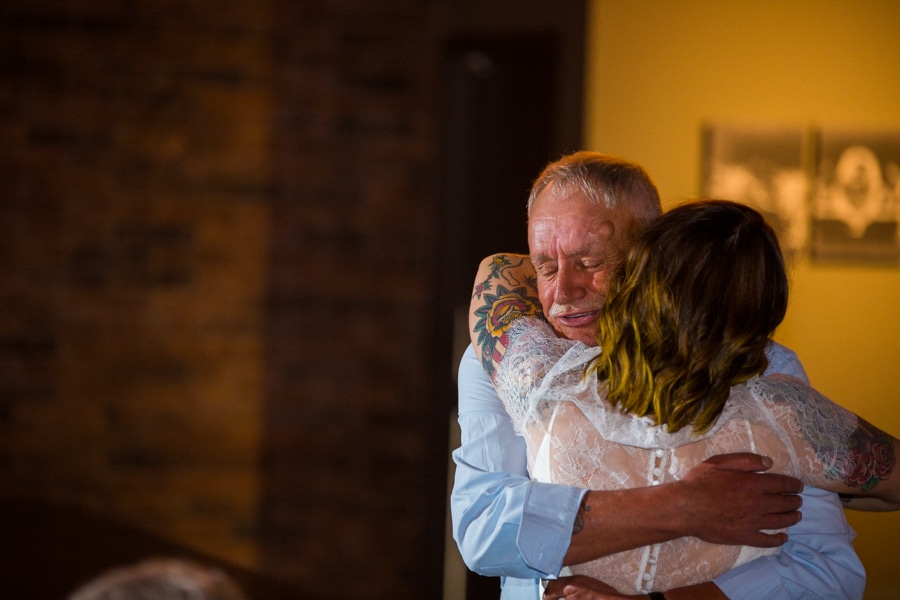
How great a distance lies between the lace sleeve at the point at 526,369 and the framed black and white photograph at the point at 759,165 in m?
2.14

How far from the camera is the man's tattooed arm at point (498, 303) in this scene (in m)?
1.14

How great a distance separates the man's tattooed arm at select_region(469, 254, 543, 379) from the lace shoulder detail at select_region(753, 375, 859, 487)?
351 millimetres

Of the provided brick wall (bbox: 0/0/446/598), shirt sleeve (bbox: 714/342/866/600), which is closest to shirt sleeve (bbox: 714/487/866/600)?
shirt sleeve (bbox: 714/342/866/600)

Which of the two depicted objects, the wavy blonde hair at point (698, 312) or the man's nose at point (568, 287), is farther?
the man's nose at point (568, 287)

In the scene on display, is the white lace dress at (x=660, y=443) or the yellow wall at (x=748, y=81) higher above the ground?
the yellow wall at (x=748, y=81)

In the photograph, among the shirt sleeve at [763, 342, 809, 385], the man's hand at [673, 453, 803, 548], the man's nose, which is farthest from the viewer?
the man's nose

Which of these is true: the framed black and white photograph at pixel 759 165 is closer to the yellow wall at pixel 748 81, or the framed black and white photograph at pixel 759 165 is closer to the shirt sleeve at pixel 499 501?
the yellow wall at pixel 748 81

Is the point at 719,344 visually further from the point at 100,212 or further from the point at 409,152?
the point at 100,212

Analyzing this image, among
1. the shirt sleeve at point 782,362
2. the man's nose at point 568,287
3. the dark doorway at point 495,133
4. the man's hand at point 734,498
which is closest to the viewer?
the man's hand at point 734,498

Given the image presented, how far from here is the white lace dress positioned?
0.94 metres

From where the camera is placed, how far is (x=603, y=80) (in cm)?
302

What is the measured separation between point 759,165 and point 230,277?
204 centimetres

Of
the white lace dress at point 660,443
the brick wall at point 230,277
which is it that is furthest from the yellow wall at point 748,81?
the white lace dress at point 660,443

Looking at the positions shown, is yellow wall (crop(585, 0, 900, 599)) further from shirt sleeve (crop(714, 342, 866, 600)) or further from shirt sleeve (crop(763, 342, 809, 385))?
shirt sleeve (crop(714, 342, 866, 600))
